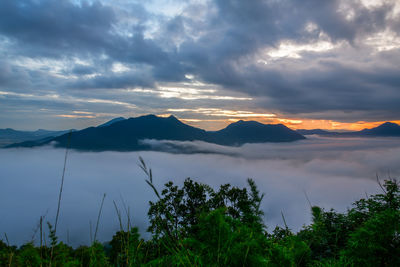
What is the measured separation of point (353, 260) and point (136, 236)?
9.73 feet

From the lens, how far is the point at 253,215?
315 cm

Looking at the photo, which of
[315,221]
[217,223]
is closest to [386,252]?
[315,221]

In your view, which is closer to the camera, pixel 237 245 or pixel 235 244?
pixel 237 245

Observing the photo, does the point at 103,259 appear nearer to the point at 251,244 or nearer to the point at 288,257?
the point at 251,244

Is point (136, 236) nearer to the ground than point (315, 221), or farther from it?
nearer to the ground

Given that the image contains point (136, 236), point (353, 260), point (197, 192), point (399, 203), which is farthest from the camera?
point (197, 192)

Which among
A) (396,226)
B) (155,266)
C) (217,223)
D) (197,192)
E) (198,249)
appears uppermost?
(217,223)

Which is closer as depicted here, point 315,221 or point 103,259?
point 315,221

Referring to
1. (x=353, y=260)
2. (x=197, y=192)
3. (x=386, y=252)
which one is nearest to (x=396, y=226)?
(x=386, y=252)

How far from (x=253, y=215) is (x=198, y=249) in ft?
3.68

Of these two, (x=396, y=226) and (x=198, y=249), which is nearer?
(x=198, y=249)

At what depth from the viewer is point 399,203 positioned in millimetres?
6988

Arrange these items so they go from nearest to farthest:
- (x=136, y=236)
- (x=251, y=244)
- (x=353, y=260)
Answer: (x=251, y=244) → (x=353, y=260) → (x=136, y=236)

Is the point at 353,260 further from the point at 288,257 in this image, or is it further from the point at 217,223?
the point at 217,223
